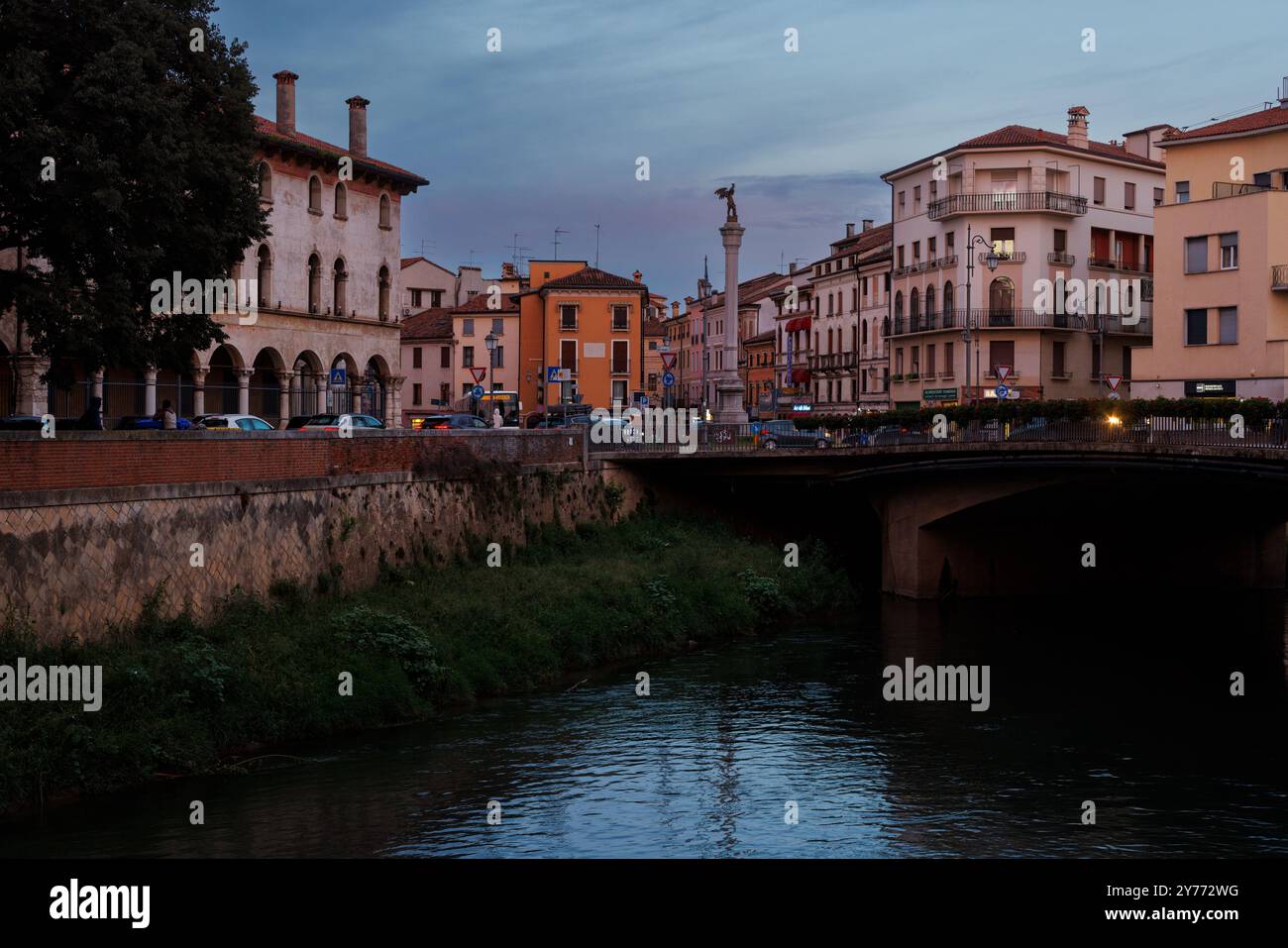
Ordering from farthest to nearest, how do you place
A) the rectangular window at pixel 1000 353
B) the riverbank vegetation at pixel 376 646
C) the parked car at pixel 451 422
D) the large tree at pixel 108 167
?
the rectangular window at pixel 1000 353 < the parked car at pixel 451 422 < the large tree at pixel 108 167 < the riverbank vegetation at pixel 376 646

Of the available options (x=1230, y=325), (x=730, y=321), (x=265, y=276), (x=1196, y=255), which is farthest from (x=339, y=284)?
(x=1230, y=325)

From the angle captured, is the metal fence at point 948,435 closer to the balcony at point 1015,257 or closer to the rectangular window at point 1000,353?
the rectangular window at point 1000,353

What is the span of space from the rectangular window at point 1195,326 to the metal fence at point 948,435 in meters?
18.8

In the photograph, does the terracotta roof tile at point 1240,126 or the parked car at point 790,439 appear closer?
the parked car at point 790,439

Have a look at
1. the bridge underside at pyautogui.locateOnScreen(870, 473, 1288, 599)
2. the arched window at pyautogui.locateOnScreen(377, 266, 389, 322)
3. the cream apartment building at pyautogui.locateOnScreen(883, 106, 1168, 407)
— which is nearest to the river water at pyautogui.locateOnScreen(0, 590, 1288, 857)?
the bridge underside at pyautogui.locateOnScreen(870, 473, 1288, 599)

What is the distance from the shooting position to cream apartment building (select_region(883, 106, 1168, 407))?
78.0 meters

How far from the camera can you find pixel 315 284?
64.3m

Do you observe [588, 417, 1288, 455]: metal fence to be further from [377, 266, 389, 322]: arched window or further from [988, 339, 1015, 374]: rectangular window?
[988, 339, 1015, 374]: rectangular window

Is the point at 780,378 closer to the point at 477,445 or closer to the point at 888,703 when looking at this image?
the point at 477,445

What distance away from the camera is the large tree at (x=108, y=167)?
101 ft

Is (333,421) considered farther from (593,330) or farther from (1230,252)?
(593,330)

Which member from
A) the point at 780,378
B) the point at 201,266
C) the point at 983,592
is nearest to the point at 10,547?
the point at 201,266

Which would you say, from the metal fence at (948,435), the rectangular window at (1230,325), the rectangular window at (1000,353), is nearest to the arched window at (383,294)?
the metal fence at (948,435)

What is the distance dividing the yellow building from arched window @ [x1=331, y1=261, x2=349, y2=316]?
34841 millimetres
